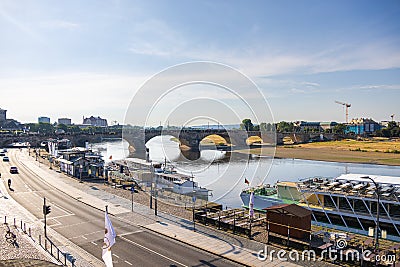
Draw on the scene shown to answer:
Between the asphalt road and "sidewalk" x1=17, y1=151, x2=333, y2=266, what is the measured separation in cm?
84

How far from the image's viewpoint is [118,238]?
26.7 meters

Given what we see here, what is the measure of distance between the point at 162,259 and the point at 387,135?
171526mm

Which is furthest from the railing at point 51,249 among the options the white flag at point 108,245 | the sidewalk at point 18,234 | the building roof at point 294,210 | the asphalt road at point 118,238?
the building roof at point 294,210

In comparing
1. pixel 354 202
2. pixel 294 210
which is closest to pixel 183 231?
pixel 294 210

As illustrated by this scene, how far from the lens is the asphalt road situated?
880 inches

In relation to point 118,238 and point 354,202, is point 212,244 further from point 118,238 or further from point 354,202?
point 354,202

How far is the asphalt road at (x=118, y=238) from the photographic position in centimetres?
2234

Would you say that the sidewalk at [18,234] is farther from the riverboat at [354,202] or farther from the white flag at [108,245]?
the riverboat at [354,202]

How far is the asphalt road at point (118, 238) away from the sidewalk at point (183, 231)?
84 centimetres

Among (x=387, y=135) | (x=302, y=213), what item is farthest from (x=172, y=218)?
(x=387, y=135)

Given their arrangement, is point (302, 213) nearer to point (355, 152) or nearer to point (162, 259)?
point (162, 259)

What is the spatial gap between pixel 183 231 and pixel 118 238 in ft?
17.1

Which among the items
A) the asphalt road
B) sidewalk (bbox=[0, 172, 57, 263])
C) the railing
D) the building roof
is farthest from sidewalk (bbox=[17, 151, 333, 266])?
the railing

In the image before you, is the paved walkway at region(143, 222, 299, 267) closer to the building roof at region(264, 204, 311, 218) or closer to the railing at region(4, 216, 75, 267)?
the building roof at region(264, 204, 311, 218)
